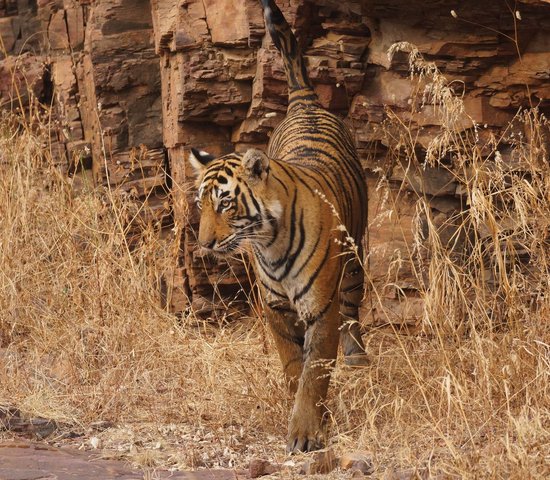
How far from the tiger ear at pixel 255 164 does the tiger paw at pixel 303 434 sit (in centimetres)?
112

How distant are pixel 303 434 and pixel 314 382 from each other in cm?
26

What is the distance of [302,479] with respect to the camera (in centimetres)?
471

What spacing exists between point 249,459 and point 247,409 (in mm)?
598

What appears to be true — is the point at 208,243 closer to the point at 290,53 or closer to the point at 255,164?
the point at 255,164

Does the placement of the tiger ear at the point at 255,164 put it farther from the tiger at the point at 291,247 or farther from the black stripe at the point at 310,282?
the black stripe at the point at 310,282

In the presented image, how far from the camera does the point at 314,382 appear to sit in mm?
5359

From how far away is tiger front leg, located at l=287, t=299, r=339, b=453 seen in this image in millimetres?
5238

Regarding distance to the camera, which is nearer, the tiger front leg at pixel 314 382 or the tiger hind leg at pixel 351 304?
the tiger front leg at pixel 314 382

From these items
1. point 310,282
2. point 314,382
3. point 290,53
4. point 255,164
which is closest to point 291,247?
point 310,282

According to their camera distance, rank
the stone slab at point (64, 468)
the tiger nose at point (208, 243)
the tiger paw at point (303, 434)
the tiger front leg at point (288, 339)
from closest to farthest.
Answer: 1. the stone slab at point (64, 468)
2. the tiger paw at point (303, 434)
3. the tiger nose at point (208, 243)
4. the tiger front leg at point (288, 339)

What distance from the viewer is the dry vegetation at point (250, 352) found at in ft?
15.6

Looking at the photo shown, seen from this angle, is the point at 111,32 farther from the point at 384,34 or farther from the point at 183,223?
the point at 384,34

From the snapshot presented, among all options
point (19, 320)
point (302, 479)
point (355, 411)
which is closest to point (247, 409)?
point (355, 411)

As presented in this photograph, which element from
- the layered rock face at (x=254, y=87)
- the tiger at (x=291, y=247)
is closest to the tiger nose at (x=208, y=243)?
the tiger at (x=291, y=247)
